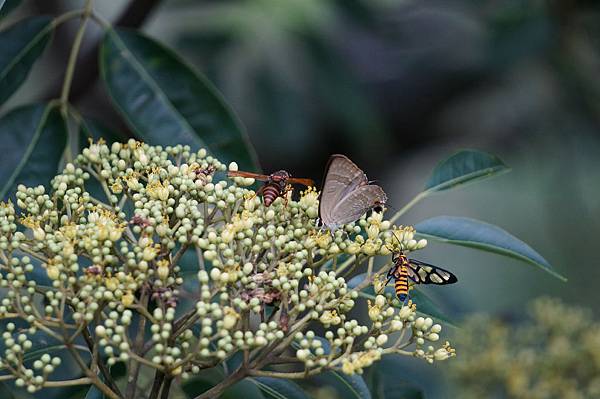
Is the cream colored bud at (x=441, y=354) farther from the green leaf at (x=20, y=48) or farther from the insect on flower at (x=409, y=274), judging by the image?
the green leaf at (x=20, y=48)

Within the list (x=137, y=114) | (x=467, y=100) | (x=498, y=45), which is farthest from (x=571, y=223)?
(x=137, y=114)

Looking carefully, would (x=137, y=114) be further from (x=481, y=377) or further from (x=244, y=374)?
(x=481, y=377)

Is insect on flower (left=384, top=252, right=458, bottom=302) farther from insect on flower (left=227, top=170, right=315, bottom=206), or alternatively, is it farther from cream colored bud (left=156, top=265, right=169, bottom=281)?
cream colored bud (left=156, top=265, right=169, bottom=281)

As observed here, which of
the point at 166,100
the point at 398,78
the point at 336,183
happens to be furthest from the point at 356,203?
the point at 398,78

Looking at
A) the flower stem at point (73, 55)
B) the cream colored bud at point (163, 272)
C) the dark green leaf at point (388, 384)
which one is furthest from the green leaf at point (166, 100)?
the cream colored bud at point (163, 272)

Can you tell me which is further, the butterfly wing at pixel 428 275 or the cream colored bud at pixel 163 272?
the butterfly wing at pixel 428 275

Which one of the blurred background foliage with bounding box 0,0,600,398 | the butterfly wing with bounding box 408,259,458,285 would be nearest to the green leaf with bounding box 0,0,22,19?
the butterfly wing with bounding box 408,259,458,285
